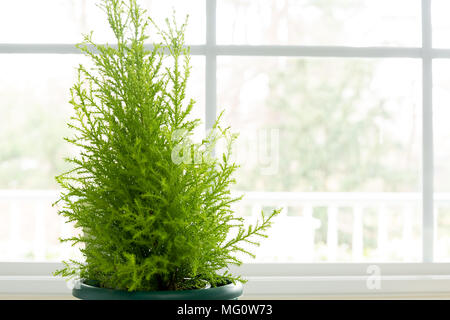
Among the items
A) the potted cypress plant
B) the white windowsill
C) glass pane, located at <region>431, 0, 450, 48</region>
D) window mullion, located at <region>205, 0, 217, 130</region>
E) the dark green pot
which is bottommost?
the white windowsill

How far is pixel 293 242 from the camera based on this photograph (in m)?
3.84

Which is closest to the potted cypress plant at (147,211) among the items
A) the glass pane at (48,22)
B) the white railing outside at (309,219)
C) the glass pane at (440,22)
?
the glass pane at (48,22)

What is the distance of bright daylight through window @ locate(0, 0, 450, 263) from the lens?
2.91 m

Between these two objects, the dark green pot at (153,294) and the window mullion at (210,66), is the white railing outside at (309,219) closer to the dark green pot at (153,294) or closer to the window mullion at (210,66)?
the window mullion at (210,66)

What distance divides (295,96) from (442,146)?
1093mm

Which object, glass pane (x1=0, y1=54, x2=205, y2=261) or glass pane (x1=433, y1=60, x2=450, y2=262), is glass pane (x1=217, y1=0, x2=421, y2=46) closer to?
glass pane (x1=433, y1=60, x2=450, y2=262)

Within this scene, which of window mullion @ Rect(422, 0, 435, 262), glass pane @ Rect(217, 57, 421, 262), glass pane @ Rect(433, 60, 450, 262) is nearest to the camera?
window mullion @ Rect(422, 0, 435, 262)

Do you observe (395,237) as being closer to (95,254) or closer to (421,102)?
(421,102)

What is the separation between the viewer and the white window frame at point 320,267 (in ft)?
9.13

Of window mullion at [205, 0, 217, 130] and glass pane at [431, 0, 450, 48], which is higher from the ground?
glass pane at [431, 0, 450, 48]

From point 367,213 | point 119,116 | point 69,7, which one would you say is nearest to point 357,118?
point 367,213

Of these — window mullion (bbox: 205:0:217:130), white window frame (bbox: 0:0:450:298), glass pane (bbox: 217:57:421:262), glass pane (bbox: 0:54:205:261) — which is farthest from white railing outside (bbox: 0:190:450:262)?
window mullion (bbox: 205:0:217:130)

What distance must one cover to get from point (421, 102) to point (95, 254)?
2.41 meters

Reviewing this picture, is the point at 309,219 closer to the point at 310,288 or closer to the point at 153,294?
the point at 310,288
